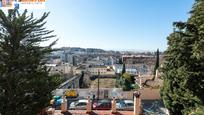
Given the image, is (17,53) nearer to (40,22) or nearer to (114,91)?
(40,22)

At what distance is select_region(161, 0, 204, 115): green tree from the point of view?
16.4 m

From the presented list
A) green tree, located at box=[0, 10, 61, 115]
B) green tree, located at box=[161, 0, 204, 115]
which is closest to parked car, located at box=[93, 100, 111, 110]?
green tree, located at box=[161, 0, 204, 115]

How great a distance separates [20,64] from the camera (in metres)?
12.0

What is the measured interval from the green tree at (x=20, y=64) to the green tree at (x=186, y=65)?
753 cm

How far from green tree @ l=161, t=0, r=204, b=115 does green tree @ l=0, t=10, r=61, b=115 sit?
24.7 feet

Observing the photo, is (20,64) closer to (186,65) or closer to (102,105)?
(186,65)

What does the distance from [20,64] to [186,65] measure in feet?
34.0

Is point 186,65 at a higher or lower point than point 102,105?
higher

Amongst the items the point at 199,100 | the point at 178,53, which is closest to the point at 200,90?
the point at 199,100

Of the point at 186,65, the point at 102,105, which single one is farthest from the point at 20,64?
the point at 102,105

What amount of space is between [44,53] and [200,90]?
9.06m

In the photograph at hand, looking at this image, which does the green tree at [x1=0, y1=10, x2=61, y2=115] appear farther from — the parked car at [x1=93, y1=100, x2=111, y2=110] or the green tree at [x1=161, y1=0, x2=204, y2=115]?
the parked car at [x1=93, y1=100, x2=111, y2=110]

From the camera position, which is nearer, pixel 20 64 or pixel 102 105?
pixel 20 64

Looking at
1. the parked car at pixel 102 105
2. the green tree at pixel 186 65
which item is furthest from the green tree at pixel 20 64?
the parked car at pixel 102 105
